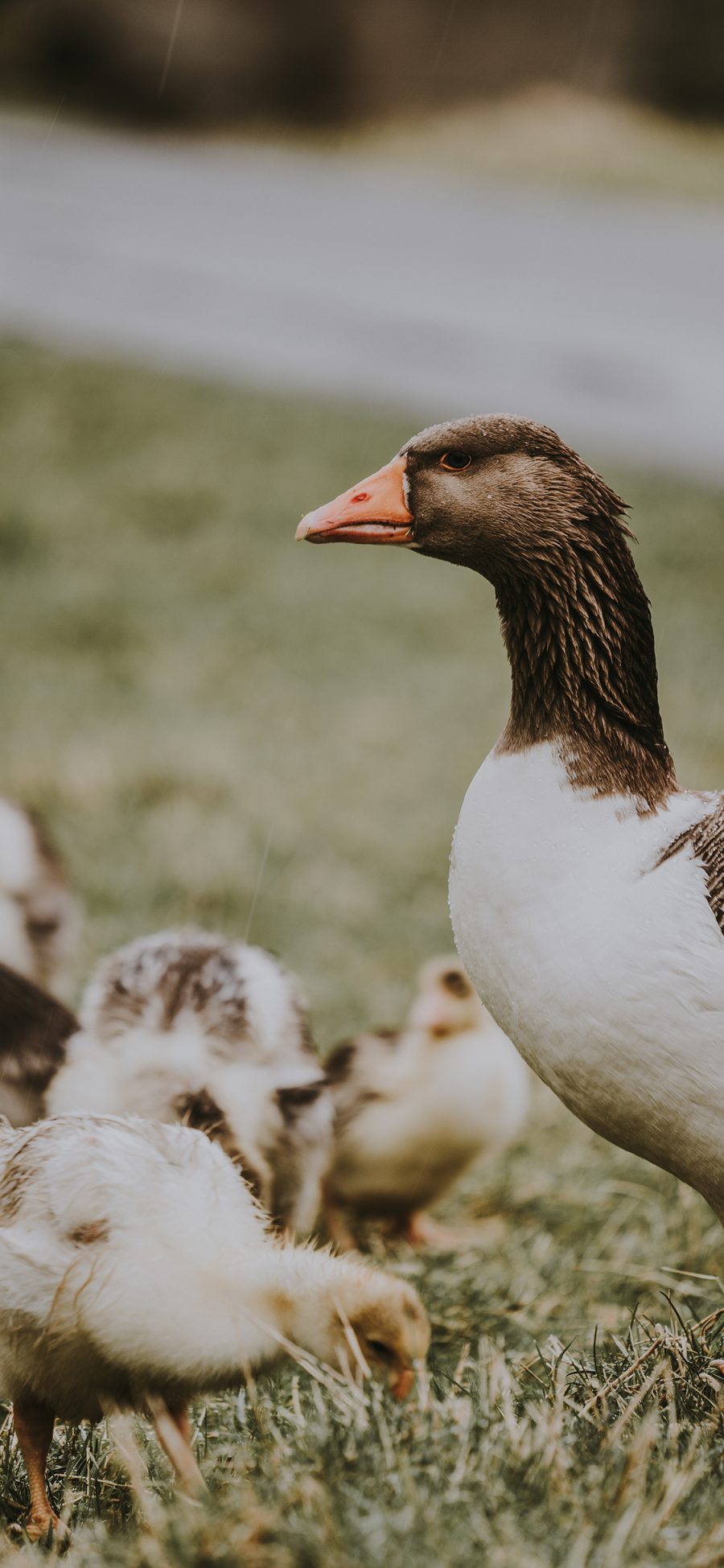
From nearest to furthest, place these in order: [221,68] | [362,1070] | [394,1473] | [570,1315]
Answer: [394,1473] → [570,1315] → [362,1070] → [221,68]

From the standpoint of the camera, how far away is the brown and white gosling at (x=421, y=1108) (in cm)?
449

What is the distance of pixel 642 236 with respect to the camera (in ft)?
60.3

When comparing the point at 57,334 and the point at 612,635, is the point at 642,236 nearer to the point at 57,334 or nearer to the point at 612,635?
the point at 57,334

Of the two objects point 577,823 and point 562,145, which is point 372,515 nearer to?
point 577,823

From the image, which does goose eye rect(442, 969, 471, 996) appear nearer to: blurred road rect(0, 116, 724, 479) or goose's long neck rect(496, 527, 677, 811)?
goose's long neck rect(496, 527, 677, 811)

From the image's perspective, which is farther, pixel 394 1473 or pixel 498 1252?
pixel 498 1252

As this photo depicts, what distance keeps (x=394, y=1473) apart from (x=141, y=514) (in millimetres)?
8971

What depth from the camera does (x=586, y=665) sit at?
296cm

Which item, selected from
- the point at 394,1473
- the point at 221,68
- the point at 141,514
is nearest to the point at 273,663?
Result: the point at 141,514

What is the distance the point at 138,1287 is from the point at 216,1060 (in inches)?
47.3

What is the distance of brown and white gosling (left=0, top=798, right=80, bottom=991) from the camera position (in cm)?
479

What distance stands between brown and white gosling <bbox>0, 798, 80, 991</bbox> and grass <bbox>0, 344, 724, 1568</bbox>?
83cm

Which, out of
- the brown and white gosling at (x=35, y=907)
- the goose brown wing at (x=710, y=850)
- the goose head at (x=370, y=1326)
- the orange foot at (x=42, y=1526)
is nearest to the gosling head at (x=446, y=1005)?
the brown and white gosling at (x=35, y=907)

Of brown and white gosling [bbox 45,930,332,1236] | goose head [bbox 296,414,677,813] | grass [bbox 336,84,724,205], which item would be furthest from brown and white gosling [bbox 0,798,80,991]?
grass [bbox 336,84,724,205]
